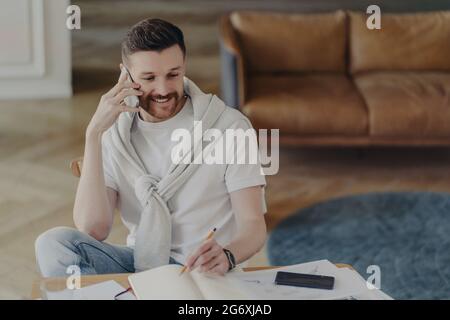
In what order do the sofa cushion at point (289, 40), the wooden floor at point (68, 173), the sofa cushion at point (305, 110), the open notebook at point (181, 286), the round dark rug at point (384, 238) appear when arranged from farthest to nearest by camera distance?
the sofa cushion at point (289, 40) → the sofa cushion at point (305, 110) → the wooden floor at point (68, 173) → the round dark rug at point (384, 238) → the open notebook at point (181, 286)

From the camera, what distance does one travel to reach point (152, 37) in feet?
5.98

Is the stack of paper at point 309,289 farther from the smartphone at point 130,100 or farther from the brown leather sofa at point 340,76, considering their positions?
the brown leather sofa at point 340,76

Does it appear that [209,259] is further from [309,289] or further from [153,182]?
[153,182]

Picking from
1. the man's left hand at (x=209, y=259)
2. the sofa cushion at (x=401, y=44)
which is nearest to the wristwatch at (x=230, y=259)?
the man's left hand at (x=209, y=259)

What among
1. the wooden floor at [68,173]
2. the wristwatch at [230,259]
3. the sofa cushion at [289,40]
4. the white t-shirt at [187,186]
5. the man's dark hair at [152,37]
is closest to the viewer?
the wristwatch at [230,259]

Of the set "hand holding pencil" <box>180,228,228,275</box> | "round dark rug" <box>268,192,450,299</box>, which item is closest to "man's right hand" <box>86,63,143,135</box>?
"hand holding pencil" <box>180,228,228,275</box>

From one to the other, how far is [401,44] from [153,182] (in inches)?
95.8

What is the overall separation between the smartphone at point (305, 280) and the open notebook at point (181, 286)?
0.32 feet

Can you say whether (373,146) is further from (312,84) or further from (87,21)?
(87,21)

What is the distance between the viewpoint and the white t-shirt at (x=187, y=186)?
1.95 m

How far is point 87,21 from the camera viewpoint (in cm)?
682

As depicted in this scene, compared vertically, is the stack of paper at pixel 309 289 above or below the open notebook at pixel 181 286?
below

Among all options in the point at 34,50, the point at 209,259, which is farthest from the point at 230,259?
the point at 34,50

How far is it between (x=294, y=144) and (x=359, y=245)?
74 cm
